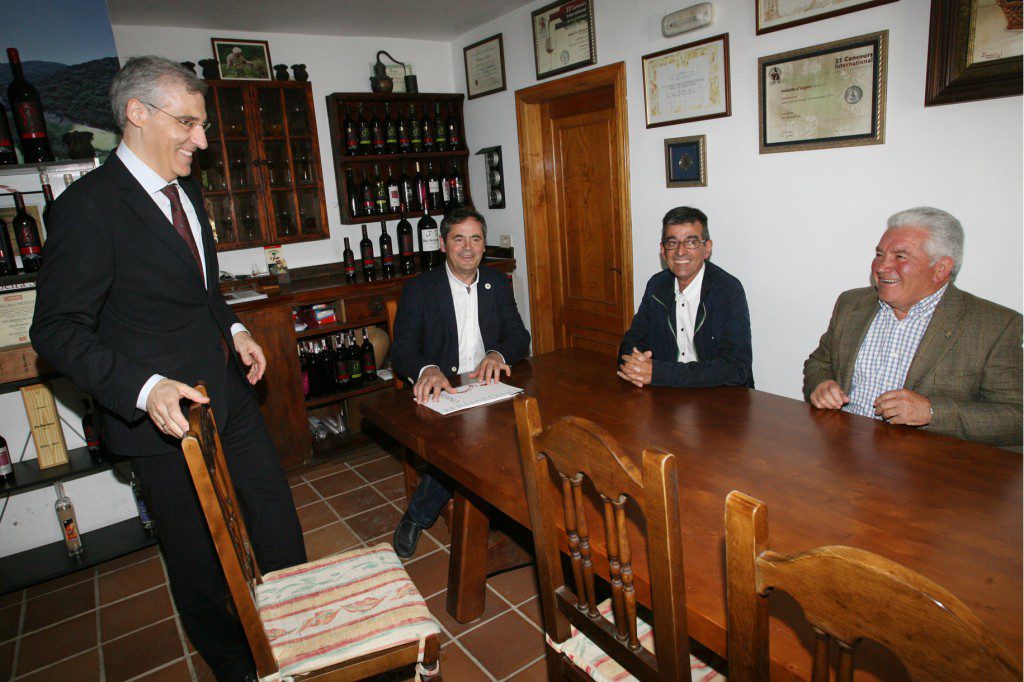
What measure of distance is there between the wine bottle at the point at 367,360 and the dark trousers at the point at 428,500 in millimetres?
Answer: 1592

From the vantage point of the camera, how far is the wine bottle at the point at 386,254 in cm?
422

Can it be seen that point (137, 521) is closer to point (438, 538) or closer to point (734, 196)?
point (438, 538)

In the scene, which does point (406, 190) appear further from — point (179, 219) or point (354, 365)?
point (179, 219)

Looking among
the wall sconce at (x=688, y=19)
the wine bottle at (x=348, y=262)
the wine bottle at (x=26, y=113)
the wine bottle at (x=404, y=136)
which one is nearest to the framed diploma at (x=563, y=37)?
the wall sconce at (x=688, y=19)

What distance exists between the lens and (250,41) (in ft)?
13.0

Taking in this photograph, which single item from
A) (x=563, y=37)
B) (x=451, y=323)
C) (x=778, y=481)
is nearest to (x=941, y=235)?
(x=778, y=481)

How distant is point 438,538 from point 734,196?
83.9 inches

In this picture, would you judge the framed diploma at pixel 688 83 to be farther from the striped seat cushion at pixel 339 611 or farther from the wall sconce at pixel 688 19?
the striped seat cushion at pixel 339 611

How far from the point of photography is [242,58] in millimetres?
3939

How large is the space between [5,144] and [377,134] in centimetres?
224

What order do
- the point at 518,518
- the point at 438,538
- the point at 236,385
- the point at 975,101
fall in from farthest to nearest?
1. the point at 438,538
2. the point at 975,101
3. the point at 236,385
4. the point at 518,518

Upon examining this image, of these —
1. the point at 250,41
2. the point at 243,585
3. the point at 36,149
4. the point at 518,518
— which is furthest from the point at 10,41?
the point at 518,518

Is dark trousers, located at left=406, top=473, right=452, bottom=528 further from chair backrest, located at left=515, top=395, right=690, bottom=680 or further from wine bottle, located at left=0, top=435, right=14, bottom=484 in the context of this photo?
wine bottle, located at left=0, top=435, right=14, bottom=484

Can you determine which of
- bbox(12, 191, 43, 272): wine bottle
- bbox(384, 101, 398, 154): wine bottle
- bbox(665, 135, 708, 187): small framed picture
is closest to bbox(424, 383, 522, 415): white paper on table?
bbox(665, 135, 708, 187): small framed picture
